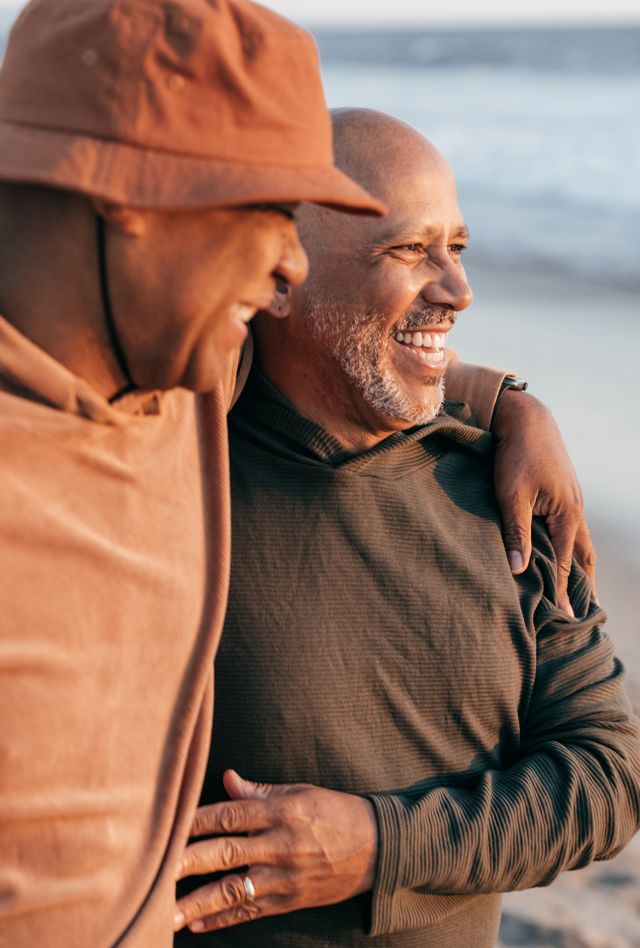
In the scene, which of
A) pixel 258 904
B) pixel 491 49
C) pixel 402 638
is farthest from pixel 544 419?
pixel 491 49

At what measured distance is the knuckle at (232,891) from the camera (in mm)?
2188

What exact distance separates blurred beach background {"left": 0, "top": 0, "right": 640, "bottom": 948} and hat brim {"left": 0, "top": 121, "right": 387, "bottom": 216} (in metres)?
3.03

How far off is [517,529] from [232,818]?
830 millimetres

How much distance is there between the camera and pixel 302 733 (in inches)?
91.8

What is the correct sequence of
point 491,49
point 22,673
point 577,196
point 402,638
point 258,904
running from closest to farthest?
point 22,673 → point 258,904 → point 402,638 → point 577,196 → point 491,49

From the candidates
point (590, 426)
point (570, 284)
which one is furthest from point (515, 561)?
point (570, 284)

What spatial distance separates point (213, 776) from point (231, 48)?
4.42 feet

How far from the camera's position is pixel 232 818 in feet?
7.22

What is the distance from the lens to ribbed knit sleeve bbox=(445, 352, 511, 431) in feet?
9.29

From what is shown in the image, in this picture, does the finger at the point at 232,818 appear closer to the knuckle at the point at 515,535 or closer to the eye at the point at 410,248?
the knuckle at the point at 515,535

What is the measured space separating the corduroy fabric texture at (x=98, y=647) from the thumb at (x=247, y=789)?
1.17ft

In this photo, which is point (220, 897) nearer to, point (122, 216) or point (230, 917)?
point (230, 917)

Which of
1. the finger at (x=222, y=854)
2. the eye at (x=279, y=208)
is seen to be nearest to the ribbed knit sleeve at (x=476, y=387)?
the finger at (x=222, y=854)

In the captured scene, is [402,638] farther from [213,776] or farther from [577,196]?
[577,196]
